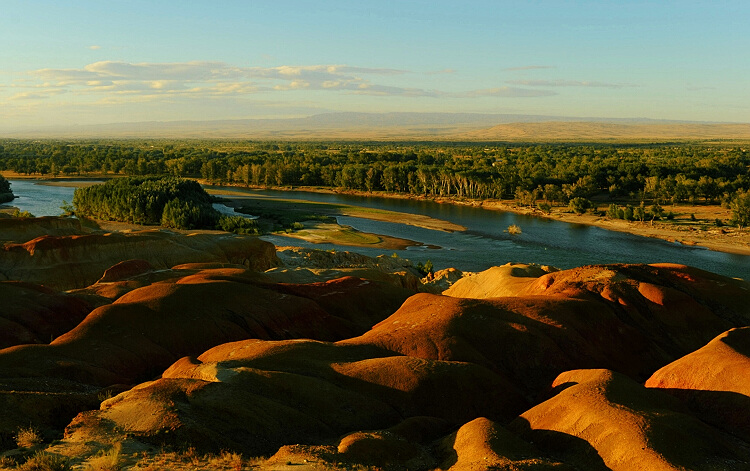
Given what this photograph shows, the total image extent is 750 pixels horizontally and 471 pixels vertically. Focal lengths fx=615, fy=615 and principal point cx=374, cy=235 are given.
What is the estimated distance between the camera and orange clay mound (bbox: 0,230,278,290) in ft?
181

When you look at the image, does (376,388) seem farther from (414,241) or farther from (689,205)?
(689,205)

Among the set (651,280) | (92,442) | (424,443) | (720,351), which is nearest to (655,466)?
(424,443)

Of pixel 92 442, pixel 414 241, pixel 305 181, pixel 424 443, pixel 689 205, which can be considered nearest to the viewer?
pixel 92 442

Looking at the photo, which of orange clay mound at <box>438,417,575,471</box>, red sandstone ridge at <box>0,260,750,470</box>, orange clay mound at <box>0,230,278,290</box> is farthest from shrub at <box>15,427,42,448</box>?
orange clay mound at <box>0,230,278,290</box>

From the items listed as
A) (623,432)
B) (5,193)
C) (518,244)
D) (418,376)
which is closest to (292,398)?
(418,376)

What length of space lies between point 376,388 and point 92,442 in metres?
10.00

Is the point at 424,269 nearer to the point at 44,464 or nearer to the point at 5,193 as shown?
the point at 44,464

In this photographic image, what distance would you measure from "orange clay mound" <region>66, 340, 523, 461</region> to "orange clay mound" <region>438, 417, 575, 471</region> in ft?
4.86

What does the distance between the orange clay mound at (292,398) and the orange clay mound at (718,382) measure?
6654 millimetres

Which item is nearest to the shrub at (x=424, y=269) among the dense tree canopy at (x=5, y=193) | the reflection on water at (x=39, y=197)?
the reflection on water at (x=39, y=197)

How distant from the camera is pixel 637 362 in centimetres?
3092

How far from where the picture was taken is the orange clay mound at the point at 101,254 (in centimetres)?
5522

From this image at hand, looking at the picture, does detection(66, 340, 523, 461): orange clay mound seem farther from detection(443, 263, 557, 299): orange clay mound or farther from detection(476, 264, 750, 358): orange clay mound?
detection(443, 263, 557, 299): orange clay mound

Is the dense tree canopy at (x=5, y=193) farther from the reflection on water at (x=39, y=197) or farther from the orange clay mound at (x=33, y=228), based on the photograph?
the orange clay mound at (x=33, y=228)
